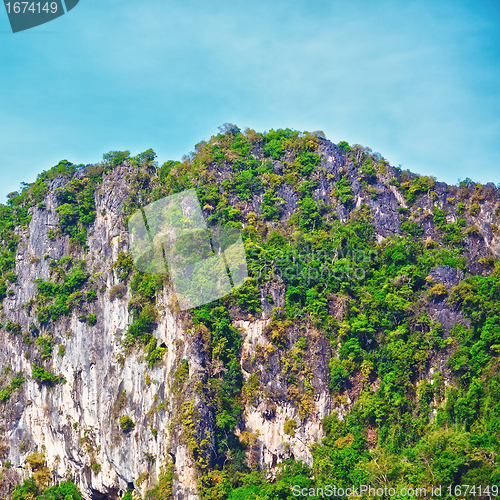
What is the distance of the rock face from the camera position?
3431cm

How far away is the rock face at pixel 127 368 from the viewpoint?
34312 mm

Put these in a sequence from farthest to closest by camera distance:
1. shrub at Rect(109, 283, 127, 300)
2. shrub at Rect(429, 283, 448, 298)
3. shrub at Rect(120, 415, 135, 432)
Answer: shrub at Rect(109, 283, 127, 300) → shrub at Rect(120, 415, 135, 432) → shrub at Rect(429, 283, 448, 298)

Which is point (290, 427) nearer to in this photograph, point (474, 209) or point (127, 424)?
point (127, 424)

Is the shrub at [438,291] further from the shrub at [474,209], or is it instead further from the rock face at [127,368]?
the shrub at [474,209]

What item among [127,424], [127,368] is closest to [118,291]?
[127,368]

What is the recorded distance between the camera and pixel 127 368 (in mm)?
37344

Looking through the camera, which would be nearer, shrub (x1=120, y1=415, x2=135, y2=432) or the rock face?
the rock face

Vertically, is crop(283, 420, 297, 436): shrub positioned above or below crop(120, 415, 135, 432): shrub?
below

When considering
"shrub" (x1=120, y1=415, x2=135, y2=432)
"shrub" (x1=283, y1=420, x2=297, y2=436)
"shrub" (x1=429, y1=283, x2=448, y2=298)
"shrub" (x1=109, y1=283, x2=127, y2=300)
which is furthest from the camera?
"shrub" (x1=109, y1=283, x2=127, y2=300)

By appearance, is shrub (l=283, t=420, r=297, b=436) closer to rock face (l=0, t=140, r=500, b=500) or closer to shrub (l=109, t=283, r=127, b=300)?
rock face (l=0, t=140, r=500, b=500)

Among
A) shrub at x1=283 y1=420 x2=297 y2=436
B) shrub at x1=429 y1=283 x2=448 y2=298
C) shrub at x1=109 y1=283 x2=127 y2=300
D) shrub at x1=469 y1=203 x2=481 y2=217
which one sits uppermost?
shrub at x1=469 y1=203 x2=481 y2=217

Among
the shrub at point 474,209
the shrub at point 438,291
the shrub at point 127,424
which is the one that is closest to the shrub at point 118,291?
the shrub at point 127,424

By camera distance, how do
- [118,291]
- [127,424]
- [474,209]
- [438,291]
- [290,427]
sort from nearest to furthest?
[290,427] → [438,291] → [127,424] → [118,291] → [474,209]

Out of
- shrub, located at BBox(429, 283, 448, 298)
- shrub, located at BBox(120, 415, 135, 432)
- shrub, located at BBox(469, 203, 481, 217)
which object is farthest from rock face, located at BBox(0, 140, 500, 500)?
shrub, located at BBox(429, 283, 448, 298)
